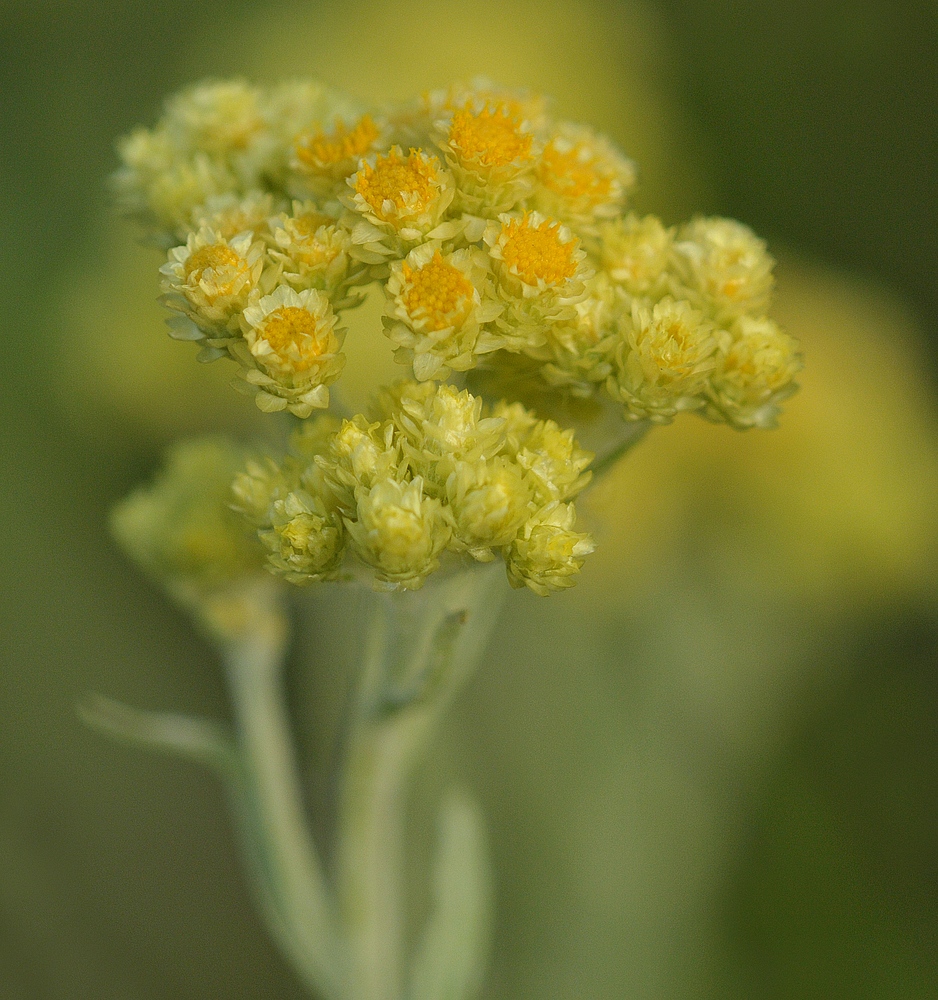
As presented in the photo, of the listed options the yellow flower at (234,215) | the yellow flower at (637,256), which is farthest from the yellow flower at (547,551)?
the yellow flower at (234,215)

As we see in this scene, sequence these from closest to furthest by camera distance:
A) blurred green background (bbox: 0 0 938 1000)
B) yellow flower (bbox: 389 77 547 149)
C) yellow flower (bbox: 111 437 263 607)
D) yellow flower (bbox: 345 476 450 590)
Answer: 1. yellow flower (bbox: 345 476 450 590)
2. yellow flower (bbox: 389 77 547 149)
3. yellow flower (bbox: 111 437 263 607)
4. blurred green background (bbox: 0 0 938 1000)

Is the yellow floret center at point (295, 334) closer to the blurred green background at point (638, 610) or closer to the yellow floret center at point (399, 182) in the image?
the yellow floret center at point (399, 182)

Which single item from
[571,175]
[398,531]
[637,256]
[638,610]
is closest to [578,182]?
[571,175]

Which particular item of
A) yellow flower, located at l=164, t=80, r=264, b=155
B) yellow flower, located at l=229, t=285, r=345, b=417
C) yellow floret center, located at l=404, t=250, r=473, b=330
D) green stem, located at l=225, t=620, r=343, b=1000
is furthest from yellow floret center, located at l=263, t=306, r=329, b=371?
green stem, located at l=225, t=620, r=343, b=1000

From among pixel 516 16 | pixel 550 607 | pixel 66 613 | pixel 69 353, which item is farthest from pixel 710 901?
pixel 516 16

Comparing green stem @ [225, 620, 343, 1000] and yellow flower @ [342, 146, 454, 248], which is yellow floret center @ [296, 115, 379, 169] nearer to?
yellow flower @ [342, 146, 454, 248]

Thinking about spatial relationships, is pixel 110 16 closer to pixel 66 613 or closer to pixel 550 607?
pixel 66 613

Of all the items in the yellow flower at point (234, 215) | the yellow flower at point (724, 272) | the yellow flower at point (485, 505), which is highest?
the yellow flower at point (724, 272)
